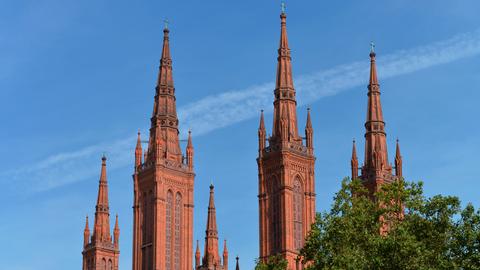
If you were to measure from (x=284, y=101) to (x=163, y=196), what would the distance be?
16019mm

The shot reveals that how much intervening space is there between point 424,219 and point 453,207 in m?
1.63

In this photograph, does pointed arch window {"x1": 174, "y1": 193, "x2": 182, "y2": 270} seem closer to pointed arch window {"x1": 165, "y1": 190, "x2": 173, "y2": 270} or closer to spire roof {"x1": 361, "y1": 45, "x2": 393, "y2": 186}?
pointed arch window {"x1": 165, "y1": 190, "x2": 173, "y2": 270}

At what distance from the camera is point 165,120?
363 ft

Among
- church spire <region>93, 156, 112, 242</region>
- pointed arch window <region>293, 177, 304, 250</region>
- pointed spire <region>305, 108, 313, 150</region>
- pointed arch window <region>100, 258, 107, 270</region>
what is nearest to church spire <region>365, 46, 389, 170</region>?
pointed spire <region>305, 108, 313, 150</region>

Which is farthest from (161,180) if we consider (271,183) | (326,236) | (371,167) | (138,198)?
(326,236)

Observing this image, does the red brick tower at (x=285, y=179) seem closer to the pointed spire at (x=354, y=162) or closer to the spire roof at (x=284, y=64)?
the spire roof at (x=284, y=64)

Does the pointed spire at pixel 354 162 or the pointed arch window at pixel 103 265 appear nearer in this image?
the pointed spire at pixel 354 162

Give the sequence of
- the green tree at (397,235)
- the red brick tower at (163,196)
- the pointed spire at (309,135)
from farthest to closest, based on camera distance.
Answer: the red brick tower at (163,196) < the pointed spire at (309,135) < the green tree at (397,235)

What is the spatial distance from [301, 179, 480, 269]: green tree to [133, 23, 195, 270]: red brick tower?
156 ft

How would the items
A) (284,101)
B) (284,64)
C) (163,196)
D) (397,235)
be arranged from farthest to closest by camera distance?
(163,196) < (284,64) < (284,101) < (397,235)

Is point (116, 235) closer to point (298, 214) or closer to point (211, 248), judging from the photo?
point (211, 248)

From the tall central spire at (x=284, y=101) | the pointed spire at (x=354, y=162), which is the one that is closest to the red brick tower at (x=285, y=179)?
the tall central spire at (x=284, y=101)

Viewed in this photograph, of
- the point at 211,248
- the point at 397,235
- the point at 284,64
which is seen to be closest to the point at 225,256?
the point at 211,248

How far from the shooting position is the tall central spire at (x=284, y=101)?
100562 mm
